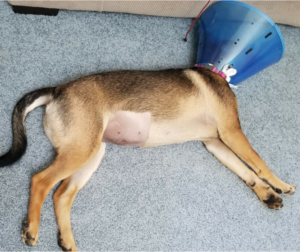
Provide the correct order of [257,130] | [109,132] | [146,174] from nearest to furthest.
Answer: [109,132] < [146,174] < [257,130]

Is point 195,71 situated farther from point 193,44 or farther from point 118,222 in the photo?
point 118,222

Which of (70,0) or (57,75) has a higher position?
(70,0)

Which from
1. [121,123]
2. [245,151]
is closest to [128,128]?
[121,123]

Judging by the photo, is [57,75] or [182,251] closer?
[182,251]

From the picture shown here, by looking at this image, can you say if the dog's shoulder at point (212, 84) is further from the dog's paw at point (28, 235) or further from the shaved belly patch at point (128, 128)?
the dog's paw at point (28, 235)

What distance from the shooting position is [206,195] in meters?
2.22

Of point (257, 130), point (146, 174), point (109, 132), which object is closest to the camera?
point (109, 132)

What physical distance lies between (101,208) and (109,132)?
1.55ft

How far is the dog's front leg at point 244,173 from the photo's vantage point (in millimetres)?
2166

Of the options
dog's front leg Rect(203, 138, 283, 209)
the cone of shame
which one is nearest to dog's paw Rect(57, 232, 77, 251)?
dog's front leg Rect(203, 138, 283, 209)

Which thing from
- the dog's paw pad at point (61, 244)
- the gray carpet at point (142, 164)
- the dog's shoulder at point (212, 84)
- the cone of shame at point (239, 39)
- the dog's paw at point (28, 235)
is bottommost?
the dog's paw pad at point (61, 244)

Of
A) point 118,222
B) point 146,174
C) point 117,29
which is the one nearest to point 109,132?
point 146,174

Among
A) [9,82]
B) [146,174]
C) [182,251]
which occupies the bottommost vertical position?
[182,251]

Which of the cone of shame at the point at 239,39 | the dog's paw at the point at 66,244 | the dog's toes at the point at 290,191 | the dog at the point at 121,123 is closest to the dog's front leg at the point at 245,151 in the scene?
the dog at the point at 121,123
